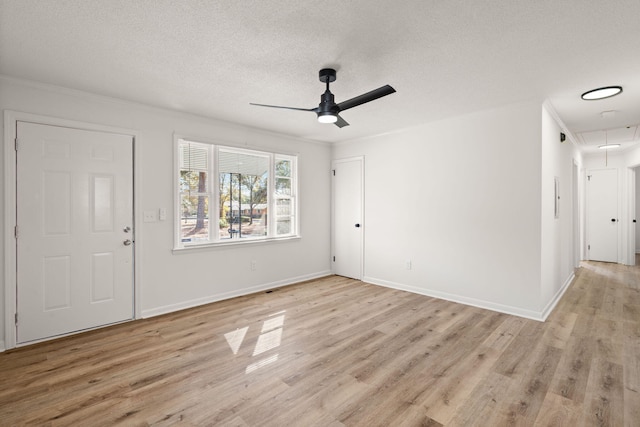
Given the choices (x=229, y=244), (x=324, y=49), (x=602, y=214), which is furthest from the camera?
(x=602, y=214)

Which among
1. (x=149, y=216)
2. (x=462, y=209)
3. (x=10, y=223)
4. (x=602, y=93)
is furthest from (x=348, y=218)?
(x=10, y=223)

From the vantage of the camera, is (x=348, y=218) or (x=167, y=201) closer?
(x=167, y=201)

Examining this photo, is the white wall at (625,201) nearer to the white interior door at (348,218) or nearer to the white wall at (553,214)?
the white wall at (553,214)

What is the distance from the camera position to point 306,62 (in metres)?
2.62

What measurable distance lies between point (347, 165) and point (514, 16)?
3.77m

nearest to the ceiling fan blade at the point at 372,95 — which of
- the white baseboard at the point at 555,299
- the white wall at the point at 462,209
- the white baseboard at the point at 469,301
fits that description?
the white wall at the point at 462,209

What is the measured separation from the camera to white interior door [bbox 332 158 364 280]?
5.50m

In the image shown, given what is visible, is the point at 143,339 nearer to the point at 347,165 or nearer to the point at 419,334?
the point at 419,334

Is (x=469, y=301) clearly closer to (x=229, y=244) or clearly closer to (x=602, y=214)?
(x=229, y=244)

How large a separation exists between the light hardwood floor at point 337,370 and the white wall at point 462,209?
50cm

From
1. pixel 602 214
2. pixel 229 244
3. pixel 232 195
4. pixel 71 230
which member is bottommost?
pixel 229 244

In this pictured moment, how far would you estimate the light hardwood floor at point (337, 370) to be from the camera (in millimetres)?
1991

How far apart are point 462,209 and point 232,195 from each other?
10.9ft

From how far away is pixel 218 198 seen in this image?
4.32 m
